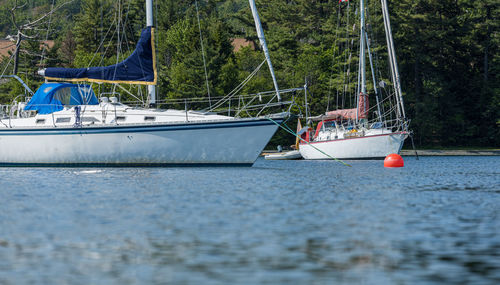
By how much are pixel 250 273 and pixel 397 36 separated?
6051 centimetres

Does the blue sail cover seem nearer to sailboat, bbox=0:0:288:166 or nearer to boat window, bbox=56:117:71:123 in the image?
sailboat, bbox=0:0:288:166

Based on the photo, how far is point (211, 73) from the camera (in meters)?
64.5

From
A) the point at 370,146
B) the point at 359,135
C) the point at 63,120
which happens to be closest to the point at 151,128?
the point at 63,120

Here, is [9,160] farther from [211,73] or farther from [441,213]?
[211,73]

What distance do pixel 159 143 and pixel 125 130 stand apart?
5.44 feet

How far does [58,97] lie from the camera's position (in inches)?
1305

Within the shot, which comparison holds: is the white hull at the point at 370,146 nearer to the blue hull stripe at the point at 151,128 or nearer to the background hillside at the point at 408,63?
the blue hull stripe at the point at 151,128

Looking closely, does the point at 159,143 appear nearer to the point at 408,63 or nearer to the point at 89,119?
the point at 89,119

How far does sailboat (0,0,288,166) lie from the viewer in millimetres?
30344

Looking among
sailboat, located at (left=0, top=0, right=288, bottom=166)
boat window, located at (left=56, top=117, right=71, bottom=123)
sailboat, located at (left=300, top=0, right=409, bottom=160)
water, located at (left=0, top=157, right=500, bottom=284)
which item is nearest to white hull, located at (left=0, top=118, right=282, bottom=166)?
sailboat, located at (left=0, top=0, right=288, bottom=166)

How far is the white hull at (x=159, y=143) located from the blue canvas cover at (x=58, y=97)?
1470 millimetres

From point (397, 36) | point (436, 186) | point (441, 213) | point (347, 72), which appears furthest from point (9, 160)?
point (397, 36)

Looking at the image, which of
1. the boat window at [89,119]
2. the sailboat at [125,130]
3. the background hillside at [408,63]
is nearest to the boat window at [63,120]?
the sailboat at [125,130]

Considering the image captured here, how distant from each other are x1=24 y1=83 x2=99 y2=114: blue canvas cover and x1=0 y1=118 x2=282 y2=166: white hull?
4.82 ft
